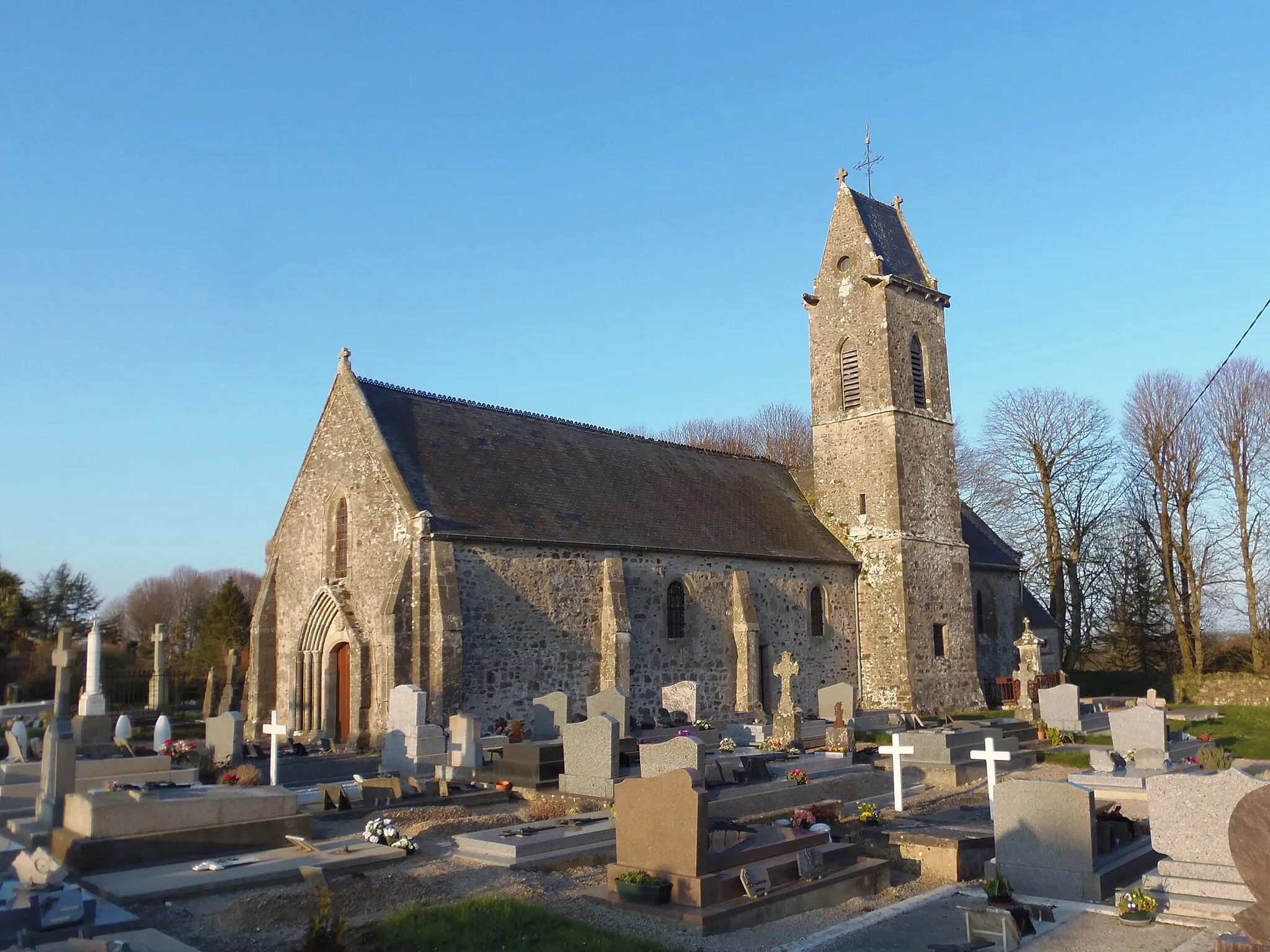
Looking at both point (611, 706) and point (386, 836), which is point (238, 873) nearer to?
point (386, 836)

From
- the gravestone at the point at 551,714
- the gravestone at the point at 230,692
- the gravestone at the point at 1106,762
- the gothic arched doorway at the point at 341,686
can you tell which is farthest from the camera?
the gravestone at the point at 230,692

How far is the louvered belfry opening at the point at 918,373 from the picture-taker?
98.8ft

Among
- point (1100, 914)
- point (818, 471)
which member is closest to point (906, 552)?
point (818, 471)

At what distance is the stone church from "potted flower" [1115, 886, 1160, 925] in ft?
45.0

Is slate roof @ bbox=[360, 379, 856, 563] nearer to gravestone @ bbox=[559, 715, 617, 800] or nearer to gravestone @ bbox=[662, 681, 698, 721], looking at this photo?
gravestone @ bbox=[662, 681, 698, 721]

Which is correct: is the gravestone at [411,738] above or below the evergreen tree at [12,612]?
below

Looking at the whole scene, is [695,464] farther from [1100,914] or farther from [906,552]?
[1100,914]

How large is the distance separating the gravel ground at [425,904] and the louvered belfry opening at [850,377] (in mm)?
21175

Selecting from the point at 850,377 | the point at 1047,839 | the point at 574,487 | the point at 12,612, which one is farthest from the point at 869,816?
the point at 12,612

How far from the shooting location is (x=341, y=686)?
2244cm

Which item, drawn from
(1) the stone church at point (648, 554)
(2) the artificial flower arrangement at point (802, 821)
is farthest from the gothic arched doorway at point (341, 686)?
(2) the artificial flower arrangement at point (802, 821)

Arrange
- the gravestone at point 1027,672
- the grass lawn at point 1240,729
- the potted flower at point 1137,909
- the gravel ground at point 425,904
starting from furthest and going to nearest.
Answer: the gravestone at point 1027,672 → the grass lawn at point 1240,729 → the gravel ground at point 425,904 → the potted flower at point 1137,909

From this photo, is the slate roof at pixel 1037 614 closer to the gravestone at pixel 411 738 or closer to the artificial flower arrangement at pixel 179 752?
the gravestone at pixel 411 738

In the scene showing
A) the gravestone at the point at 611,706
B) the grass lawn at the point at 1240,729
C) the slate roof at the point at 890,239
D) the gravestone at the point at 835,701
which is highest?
the slate roof at the point at 890,239
